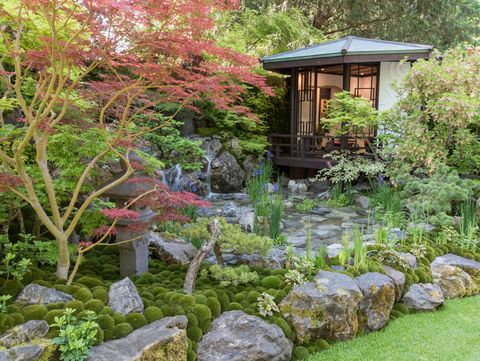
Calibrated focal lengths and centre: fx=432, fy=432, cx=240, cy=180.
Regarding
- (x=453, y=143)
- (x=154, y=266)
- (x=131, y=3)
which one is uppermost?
(x=131, y=3)

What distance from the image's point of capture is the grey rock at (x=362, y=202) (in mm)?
8677

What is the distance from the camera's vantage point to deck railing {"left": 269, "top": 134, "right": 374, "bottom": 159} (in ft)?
35.0

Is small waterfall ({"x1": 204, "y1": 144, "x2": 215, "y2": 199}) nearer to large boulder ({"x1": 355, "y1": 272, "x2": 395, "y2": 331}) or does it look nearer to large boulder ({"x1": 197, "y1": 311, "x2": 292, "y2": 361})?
large boulder ({"x1": 355, "y1": 272, "x2": 395, "y2": 331})

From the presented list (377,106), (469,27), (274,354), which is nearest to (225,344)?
(274,354)

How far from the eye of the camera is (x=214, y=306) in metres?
3.77

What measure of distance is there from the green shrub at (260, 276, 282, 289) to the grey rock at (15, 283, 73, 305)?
178 centimetres

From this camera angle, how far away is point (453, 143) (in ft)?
24.2

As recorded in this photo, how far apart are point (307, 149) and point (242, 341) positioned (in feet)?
28.8

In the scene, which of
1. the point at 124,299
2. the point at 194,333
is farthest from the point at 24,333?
the point at 194,333

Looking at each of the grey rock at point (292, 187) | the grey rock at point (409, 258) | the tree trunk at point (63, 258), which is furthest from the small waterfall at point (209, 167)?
the tree trunk at point (63, 258)

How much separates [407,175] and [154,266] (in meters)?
4.70

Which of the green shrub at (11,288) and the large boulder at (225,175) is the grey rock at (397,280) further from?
the large boulder at (225,175)

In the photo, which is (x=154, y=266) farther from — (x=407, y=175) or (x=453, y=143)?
(x=453, y=143)

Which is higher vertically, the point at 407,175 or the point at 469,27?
the point at 469,27
